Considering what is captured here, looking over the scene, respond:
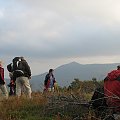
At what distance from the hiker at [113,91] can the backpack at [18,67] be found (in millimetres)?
5796

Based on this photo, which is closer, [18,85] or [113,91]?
[113,91]

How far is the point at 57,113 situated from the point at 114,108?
5.50 ft

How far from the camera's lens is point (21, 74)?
14250 millimetres

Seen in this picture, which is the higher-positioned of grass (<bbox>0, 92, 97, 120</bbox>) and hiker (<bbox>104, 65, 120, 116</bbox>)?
hiker (<bbox>104, 65, 120, 116</bbox>)

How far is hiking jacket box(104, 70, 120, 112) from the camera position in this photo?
8.50 meters

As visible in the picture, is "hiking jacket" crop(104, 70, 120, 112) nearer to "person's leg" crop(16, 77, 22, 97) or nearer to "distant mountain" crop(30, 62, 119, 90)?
"distant mountain" crop(30, 62, 119, 90)

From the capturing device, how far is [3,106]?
11172mm

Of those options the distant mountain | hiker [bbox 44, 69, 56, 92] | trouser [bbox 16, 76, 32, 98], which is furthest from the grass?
hiker [bbox 44, 69, 56, 92]

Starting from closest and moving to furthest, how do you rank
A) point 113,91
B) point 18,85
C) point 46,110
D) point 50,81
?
point 113,91 → point 46,110 → point 18,85 → point 50,81

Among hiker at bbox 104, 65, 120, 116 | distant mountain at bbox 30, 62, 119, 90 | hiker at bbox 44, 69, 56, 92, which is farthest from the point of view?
hiker at bbox 44, 69, 56, 92

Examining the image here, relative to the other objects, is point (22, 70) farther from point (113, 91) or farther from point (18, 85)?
point (113, 91)

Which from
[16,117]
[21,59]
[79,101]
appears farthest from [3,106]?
[21,59]

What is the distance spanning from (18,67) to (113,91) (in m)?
6.19

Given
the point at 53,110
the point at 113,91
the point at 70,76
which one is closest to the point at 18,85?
the point at 53,110
